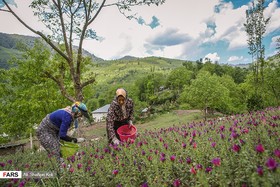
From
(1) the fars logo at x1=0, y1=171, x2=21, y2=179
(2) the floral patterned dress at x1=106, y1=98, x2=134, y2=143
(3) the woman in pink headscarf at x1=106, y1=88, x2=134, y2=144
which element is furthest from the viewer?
(2) the floral patterned dress at x1=106, y1=98, x2=134, y2=143

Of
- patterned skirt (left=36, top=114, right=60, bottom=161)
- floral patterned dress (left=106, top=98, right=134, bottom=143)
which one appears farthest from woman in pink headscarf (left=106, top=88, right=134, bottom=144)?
patterned skirt (left=36, top=114, right=60, bottom=161)

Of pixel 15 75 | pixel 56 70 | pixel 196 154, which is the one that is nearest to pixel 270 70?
pixel 56 70

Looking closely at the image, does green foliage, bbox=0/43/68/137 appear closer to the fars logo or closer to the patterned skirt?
the patterned skirt

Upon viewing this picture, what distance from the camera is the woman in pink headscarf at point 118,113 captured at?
659 cm

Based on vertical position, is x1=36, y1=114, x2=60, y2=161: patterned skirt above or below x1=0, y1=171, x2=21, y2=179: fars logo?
above

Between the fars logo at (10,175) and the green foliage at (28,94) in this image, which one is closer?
the fars logo at (10,175)

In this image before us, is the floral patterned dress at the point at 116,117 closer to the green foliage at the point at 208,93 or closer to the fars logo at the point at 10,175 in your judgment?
the fars logo at the point at 10,175

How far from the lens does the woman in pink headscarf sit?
259 inches

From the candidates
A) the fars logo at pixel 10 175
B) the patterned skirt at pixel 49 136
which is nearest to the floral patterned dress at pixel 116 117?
the patterned skirt at pixel 49 136

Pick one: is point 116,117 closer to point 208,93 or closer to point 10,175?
point 10,175

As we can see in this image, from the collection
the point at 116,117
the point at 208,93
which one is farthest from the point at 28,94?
the point at 208,93

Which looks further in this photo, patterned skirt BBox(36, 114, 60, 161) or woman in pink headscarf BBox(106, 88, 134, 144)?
woman in pink headscarf BBox(106, 88, 134, 144)

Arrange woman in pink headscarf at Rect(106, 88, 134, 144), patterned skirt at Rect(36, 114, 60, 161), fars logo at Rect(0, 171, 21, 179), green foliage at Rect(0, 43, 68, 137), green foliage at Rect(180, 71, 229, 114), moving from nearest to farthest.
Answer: fars logo at Rect(0, 171, 21, 179)
patterned skirt at Rect(36, 114, 60, 161)
woman in pink headscarf at Rect(106, 88, 134, 144)
green foliage at Rect(0, 43, 68, 137)
green foliage at Rect(180, 71, 229, 114)

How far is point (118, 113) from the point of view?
694 cm
